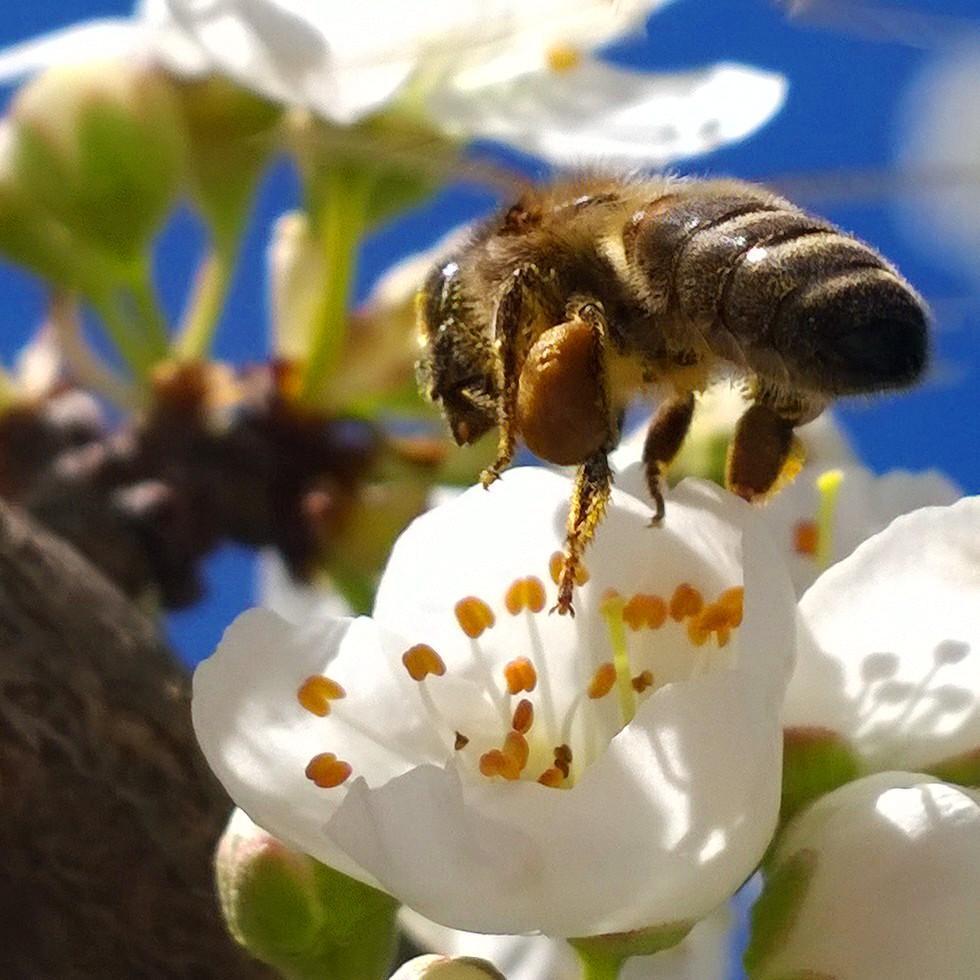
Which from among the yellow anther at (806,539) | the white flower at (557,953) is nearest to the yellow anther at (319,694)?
the white flower at (557,953)

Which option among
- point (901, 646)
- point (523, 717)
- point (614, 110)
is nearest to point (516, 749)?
point (523, 717)

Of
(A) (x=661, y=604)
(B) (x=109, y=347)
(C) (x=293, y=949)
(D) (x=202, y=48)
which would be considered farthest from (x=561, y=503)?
(B) (x=109, y=347)

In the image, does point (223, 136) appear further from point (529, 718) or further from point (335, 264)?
point (529, 718)

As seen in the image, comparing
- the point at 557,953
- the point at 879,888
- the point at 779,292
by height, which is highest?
the point at 779,292

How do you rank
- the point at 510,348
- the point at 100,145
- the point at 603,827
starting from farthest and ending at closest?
the point at 100,145 < the point at 510,348 < the point at 603,827

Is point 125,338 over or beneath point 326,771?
beneath

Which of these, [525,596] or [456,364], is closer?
[525,596]

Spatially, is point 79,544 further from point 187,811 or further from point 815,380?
point 815,380

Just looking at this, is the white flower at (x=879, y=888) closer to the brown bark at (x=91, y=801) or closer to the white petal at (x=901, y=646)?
the white petal at (x=901, y=646)
